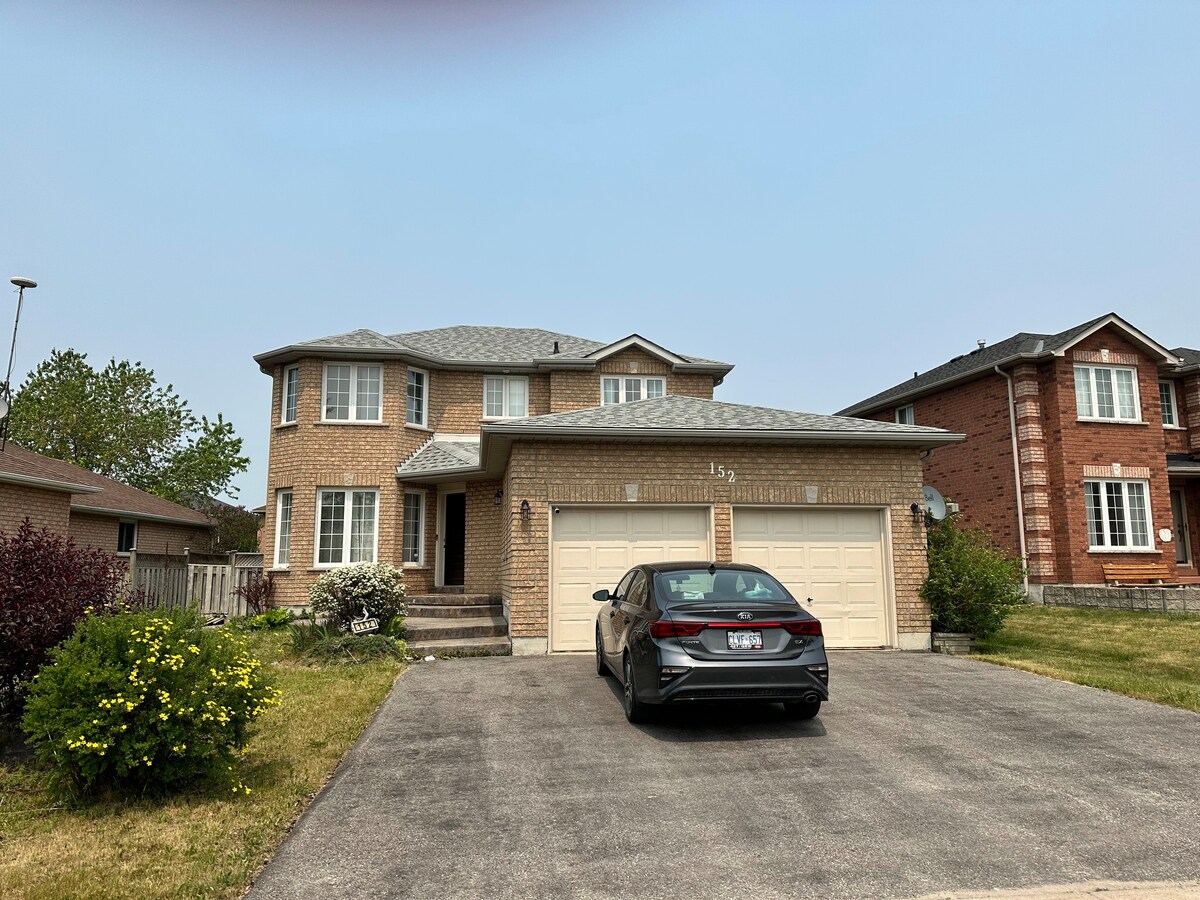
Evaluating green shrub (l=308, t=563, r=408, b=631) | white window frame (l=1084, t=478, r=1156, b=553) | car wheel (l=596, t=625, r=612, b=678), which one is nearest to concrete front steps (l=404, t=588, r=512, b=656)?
green shrub (l=308, t=563, r=408, b=631)

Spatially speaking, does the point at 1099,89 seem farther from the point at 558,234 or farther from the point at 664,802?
the point at 664,802

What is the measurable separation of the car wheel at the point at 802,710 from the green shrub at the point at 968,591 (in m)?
5.46

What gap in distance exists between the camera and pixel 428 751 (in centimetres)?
635

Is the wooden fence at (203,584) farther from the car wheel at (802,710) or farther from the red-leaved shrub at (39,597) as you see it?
the car wheel at (802,710)

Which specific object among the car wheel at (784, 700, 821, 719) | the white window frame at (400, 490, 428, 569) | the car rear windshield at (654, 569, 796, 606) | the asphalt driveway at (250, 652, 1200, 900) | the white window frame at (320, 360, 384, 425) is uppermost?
the white window frame at (320, 360, 384, 425)

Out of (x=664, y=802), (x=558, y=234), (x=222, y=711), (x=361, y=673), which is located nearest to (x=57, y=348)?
(x=558, y=234)

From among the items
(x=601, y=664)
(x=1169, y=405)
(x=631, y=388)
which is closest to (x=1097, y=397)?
(x=1169, y=405)

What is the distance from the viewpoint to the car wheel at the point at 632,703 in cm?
704

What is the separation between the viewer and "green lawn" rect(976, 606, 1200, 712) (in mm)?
Answer: 9102

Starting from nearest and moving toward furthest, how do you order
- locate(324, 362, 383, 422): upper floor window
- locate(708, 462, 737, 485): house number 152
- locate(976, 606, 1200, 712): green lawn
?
locate(976, 606, 1200, 712): green lawn
locate(708, 462, 737, 485): house number 152
locate(324, 362, 383, 422): upper floor window

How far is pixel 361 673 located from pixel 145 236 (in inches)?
419

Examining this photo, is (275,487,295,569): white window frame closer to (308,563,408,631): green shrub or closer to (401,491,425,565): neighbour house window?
(401,491,425,565): neighbour house window

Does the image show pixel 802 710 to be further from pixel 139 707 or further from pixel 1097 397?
pixel 1097 397

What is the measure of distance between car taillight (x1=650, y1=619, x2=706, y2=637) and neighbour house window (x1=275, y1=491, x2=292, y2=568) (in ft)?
44.9
